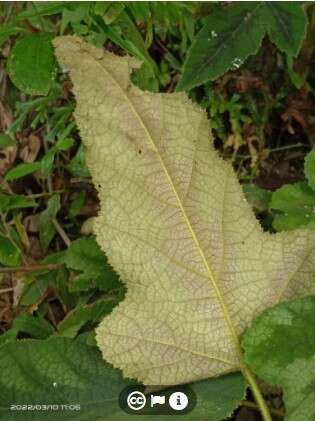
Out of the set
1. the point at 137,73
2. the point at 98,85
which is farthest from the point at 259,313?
the point at 137,73

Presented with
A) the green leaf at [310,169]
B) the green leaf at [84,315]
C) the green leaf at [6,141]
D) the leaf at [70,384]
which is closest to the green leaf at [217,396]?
the leaf at [70,384]

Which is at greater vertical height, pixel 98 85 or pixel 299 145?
pixel 98 85

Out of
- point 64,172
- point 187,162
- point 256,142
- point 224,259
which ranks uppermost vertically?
point 187,162

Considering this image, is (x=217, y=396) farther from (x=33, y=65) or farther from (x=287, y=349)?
(x=33, y=65)

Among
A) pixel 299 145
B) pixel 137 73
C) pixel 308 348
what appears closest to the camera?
pixel 308 348

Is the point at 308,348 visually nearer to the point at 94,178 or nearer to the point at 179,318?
the point at 179,318

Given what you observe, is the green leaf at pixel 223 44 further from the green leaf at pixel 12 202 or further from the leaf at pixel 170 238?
the green leaf at pixel 12 202
